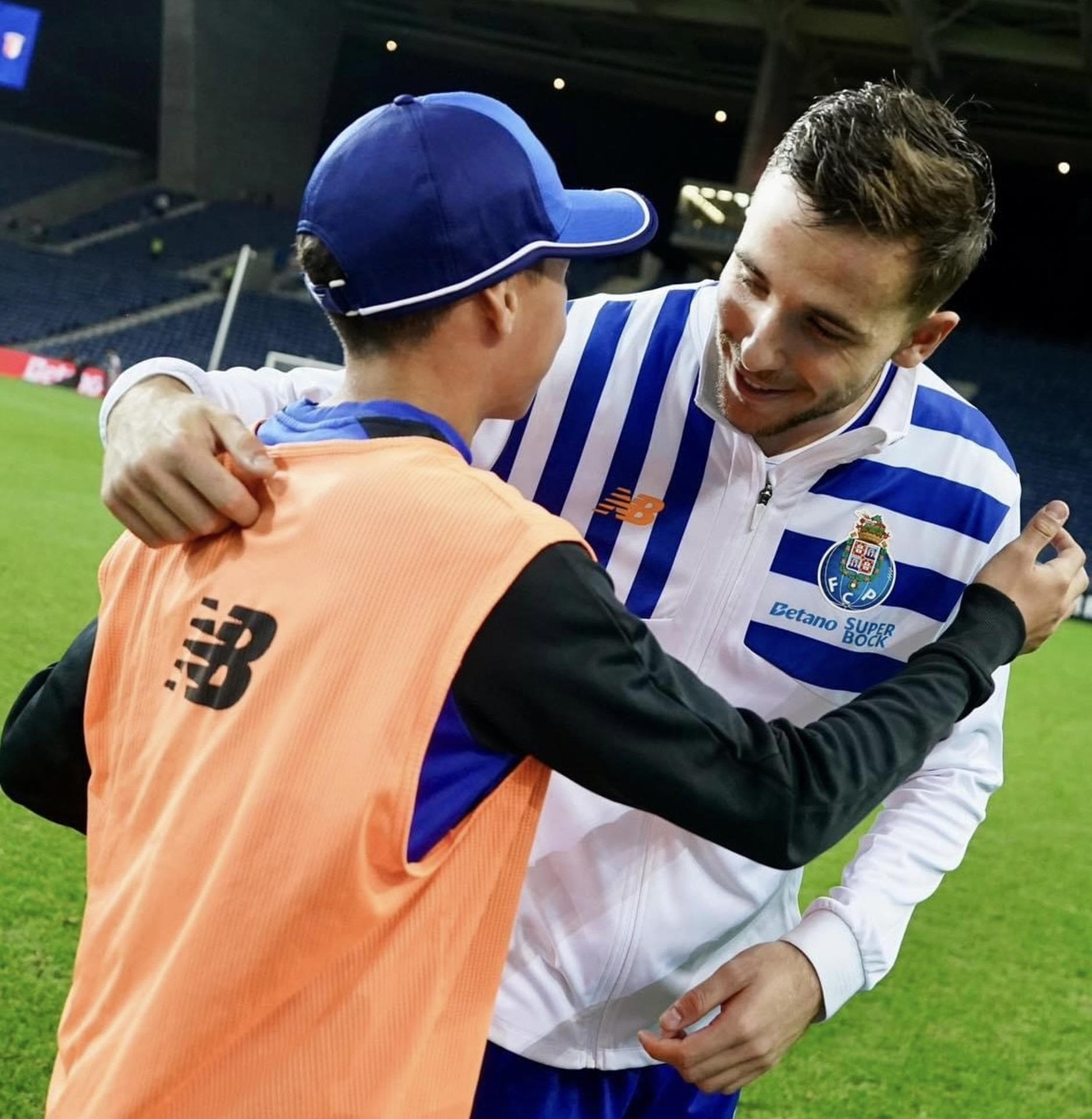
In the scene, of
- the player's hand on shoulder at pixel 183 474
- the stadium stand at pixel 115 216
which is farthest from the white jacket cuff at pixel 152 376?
the stadium stand at pixel 115 216

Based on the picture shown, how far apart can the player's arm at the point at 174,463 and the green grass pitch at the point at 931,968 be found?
1.79m

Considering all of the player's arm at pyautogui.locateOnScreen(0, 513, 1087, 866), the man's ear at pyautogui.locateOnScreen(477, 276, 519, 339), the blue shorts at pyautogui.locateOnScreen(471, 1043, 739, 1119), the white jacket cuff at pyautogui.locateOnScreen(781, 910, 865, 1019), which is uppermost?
the man's ear at pyautogui.locateOnScreen(477, 276, 519, 339)

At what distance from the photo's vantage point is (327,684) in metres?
1.07

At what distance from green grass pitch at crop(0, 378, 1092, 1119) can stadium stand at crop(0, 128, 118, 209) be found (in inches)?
1075

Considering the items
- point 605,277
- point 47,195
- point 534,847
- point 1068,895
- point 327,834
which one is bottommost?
point 47,195

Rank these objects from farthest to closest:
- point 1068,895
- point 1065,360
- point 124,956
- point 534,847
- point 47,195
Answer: point 47,195
point 1065,360
point 1068,895
point 534,847
point 124,956

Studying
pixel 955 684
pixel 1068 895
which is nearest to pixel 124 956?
pixel 955 684

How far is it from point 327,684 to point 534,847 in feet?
2.20

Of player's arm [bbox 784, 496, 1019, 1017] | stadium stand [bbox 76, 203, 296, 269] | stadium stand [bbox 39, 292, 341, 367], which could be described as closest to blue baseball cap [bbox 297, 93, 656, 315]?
player's arm [bbox 784, 496, 1019, 1017]

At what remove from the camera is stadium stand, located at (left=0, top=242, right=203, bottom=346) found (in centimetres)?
2625

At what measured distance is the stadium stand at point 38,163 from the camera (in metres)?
31.3

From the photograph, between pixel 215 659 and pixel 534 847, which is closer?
pixel 215 659

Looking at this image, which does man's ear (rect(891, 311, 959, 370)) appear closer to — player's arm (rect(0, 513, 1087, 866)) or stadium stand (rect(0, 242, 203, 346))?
player's arm (rect(0, 513, 1087, 866))

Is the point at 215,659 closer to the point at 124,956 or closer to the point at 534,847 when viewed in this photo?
the point at 124,956
